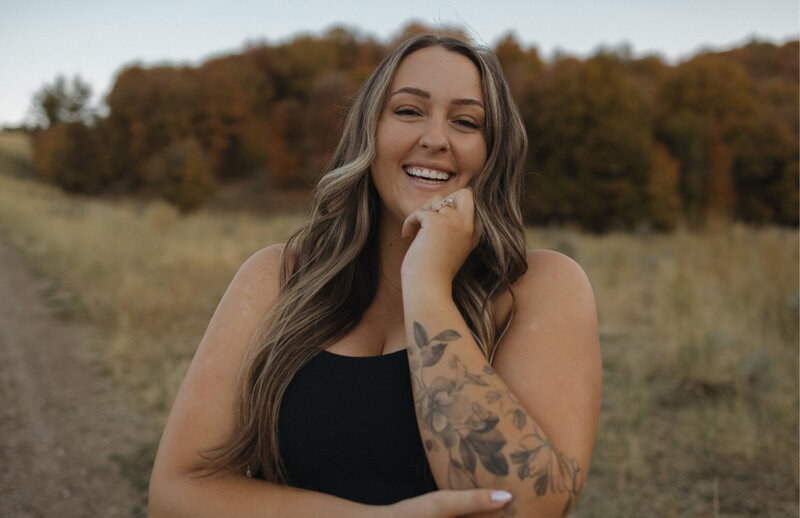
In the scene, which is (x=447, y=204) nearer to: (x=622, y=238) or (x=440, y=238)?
(x=440, y=238)

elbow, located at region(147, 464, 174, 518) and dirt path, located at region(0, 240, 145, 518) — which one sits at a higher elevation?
elbow, located at region(147, 464, 174, 518)

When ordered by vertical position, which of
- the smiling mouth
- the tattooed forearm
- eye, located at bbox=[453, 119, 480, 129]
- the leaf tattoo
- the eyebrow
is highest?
the eyebrow

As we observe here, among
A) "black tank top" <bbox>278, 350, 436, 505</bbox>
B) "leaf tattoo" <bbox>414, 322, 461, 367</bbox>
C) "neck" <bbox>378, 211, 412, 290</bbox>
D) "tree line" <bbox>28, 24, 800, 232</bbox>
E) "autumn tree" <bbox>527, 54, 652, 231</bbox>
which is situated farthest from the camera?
"autumn tree" <bbox>527, 54, 652, 231</bbox>

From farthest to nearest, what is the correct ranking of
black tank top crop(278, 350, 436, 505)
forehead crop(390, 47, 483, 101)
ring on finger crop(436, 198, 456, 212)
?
1. forehead crop(390, 47, 483, 101)
2. ring on finger crop(436, 198, 456, 212)
3. black tank top crop(278, 350, 436, 505)

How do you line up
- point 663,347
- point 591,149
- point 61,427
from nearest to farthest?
1. point 61,427
2. point 663,347
3. point 591,149

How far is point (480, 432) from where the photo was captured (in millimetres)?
1193

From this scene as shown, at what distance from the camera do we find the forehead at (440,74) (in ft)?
5.51

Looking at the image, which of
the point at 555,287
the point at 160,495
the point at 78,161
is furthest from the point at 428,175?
the point at 78,161

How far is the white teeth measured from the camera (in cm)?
168

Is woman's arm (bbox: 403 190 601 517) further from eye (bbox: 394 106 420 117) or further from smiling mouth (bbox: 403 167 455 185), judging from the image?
eye (bbox: 394 106 420 117)

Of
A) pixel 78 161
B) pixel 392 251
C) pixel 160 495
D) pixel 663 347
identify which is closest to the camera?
pixel 160 495

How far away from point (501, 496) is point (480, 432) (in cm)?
13

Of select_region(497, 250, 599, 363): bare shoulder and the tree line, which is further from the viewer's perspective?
the tree line

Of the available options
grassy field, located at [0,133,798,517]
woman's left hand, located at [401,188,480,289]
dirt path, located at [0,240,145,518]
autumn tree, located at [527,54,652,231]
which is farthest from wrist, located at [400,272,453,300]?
autumn tree, located at [527,54,652,231]
